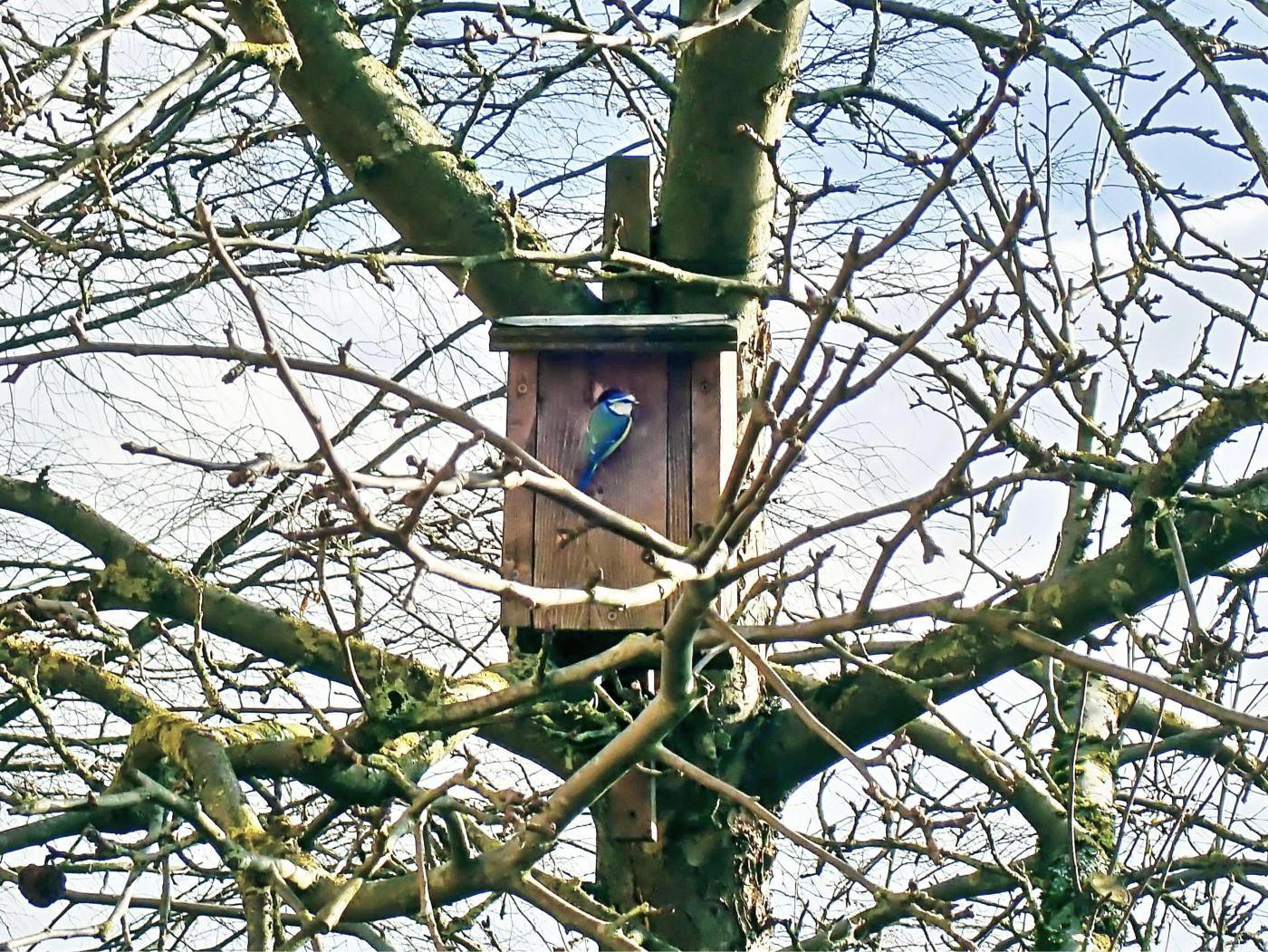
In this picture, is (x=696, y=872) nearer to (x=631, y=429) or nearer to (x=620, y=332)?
(x=631, y=429)

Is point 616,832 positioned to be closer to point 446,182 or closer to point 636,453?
point 636,453

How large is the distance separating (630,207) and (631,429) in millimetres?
667

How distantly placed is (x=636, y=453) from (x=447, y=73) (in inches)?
65.0

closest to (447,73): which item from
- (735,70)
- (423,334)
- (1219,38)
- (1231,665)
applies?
(423,334)

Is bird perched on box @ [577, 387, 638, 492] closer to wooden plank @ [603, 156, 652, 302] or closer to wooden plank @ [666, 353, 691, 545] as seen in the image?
wooden plank @ [666, 353, 691, 545]

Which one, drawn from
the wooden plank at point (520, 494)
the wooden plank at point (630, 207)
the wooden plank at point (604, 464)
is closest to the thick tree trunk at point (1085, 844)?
the wooden plank at point (604, 464)

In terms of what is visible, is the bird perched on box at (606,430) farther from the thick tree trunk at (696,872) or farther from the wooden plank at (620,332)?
the thick tree trunk at (696,872)

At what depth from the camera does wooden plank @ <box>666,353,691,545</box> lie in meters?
3.41

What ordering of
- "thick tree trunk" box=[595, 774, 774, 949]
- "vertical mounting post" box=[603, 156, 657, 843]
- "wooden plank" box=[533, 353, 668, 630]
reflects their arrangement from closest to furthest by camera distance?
"wooden plank" box=[533, 353, 668, 630]
"thick tree trunk" box=[595, 774, 774, 949]
"vertical mounting post" box=[603, 156, 657, 843]

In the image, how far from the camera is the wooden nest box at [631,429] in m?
3.40

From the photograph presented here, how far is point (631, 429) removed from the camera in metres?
3.45

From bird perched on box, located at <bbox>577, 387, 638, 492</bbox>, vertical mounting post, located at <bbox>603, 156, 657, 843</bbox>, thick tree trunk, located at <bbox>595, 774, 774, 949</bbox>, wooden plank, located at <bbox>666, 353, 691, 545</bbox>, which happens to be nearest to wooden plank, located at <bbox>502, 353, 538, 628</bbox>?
bird perched on box, located at <bbox>577, 387, 638, 492</bbox>

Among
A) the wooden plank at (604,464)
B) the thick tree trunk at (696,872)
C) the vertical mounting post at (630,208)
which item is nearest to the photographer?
the wooden plank at (604,464)

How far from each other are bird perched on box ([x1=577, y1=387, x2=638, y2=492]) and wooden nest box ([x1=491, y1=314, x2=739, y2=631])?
24 mm
